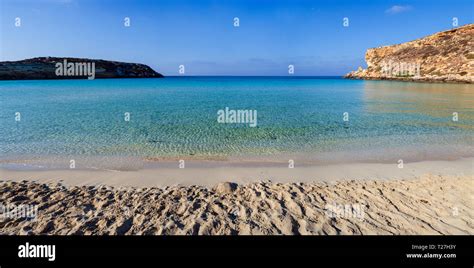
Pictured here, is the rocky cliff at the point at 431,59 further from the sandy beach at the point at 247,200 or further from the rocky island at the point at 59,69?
the rocky island at the point at 59,69

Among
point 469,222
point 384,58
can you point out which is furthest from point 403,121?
point 384,58

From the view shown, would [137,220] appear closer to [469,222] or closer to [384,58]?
[469,222]

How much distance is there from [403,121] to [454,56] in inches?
3512

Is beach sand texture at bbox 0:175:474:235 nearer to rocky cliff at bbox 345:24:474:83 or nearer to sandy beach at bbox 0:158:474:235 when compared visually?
sandy beach at bbox 0:158:474:235

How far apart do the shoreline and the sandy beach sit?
0.03 metres

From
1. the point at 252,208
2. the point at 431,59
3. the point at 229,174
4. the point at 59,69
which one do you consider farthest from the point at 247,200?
the point at 59,69

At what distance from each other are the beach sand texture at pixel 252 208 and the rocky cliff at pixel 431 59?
84.4 meters

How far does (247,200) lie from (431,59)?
112367 mm

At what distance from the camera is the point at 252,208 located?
649 cm


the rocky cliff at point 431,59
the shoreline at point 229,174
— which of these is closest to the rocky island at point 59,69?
the shoreline at point 229,174

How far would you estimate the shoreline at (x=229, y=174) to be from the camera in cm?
851

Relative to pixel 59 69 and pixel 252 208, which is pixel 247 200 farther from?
pixel 59 69
